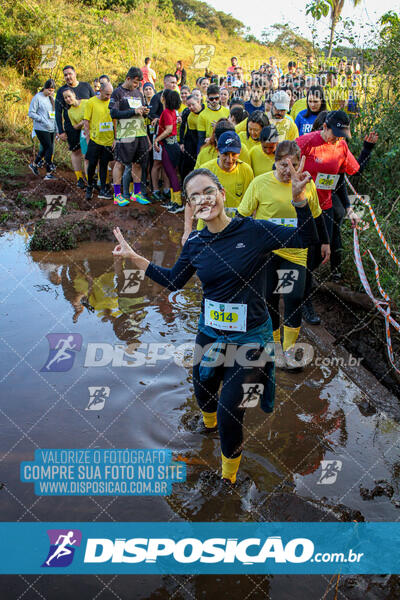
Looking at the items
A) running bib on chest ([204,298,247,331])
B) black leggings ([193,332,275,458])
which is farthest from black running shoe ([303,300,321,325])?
running bib on chest ([204,298,247,331])

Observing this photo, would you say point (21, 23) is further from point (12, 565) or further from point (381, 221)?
point (12, 565)

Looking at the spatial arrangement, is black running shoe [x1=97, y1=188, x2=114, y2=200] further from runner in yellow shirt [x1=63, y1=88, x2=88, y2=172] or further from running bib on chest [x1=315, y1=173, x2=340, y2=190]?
running bib on chest [x1=315, y1=173, x2=340, y2=190]

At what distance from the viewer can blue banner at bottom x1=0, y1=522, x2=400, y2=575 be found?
2979 mm

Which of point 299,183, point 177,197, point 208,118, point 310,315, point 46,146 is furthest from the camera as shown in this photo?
point 46,146

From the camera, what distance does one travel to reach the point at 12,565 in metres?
2.97

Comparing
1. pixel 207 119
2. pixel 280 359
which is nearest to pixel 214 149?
pixel 207 119

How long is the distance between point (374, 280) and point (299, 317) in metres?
1.53

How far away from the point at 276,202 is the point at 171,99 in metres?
5.29

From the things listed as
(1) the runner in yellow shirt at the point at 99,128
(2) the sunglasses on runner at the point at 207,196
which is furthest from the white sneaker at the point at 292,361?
(1) the runner in yellow shirt at the point at 99,128

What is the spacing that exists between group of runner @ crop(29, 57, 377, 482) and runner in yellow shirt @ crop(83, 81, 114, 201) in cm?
2

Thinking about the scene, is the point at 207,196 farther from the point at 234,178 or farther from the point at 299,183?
the point at 234,178

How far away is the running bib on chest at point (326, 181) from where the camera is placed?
5.62m

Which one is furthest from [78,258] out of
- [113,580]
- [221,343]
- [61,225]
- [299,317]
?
[113,580]

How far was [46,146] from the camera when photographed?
418 inches
